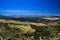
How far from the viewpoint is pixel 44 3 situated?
7.60ft

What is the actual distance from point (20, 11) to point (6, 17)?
0.25 m

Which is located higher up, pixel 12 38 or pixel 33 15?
pixel 33 15

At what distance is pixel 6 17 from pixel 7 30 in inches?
8.6

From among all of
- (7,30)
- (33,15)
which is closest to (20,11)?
(33,15)

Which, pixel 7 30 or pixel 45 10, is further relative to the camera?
pixel 45 10

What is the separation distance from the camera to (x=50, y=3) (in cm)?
233

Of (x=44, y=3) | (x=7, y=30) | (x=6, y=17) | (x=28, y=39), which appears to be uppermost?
(x=44, y=3)

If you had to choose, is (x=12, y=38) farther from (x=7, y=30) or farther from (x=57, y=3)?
(x=57, y=3)

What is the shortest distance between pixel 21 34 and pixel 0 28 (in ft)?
1.14

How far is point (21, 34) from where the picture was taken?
2.16 meters

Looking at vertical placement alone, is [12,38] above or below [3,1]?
below

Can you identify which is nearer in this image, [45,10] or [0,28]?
[0,28]

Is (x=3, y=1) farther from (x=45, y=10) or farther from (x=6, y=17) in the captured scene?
(x=45, y=10)

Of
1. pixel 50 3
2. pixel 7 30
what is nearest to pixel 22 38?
pixel 7 30
